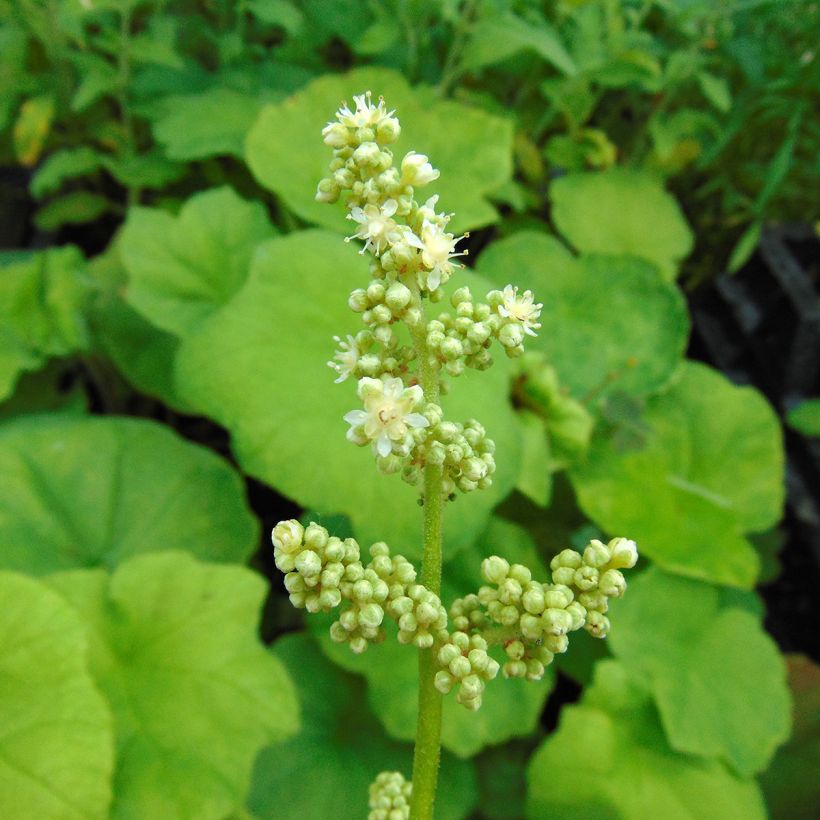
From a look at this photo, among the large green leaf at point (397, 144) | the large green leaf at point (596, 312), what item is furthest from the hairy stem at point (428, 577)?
the large green leaf at point (596, 312)

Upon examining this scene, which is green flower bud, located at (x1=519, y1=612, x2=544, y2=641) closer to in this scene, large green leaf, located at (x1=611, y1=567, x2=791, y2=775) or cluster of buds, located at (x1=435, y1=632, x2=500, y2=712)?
cluster of buds, located at (x1=435, y1=632, x2=500, y2=712)

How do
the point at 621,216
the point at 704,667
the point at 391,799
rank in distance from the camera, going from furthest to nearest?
the point at 621,216, the point at 704,667, the point at 391,799

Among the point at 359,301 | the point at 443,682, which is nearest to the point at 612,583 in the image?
the point at 443,682

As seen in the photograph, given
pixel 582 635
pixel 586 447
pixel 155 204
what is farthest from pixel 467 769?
pixel 155 204

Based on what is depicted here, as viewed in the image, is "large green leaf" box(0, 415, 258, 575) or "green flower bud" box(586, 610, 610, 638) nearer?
"green flower bud" box(586, 610, 610, 638)

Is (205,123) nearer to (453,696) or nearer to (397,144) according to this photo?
(397,144)

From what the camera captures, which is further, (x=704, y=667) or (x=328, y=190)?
(x=704, y=667)

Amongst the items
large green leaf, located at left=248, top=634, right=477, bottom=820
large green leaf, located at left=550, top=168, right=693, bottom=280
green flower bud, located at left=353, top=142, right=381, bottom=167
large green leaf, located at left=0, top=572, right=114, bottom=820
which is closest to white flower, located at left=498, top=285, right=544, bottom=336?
green flower bud, located at left=353, top=142, right=381, bottom=167
